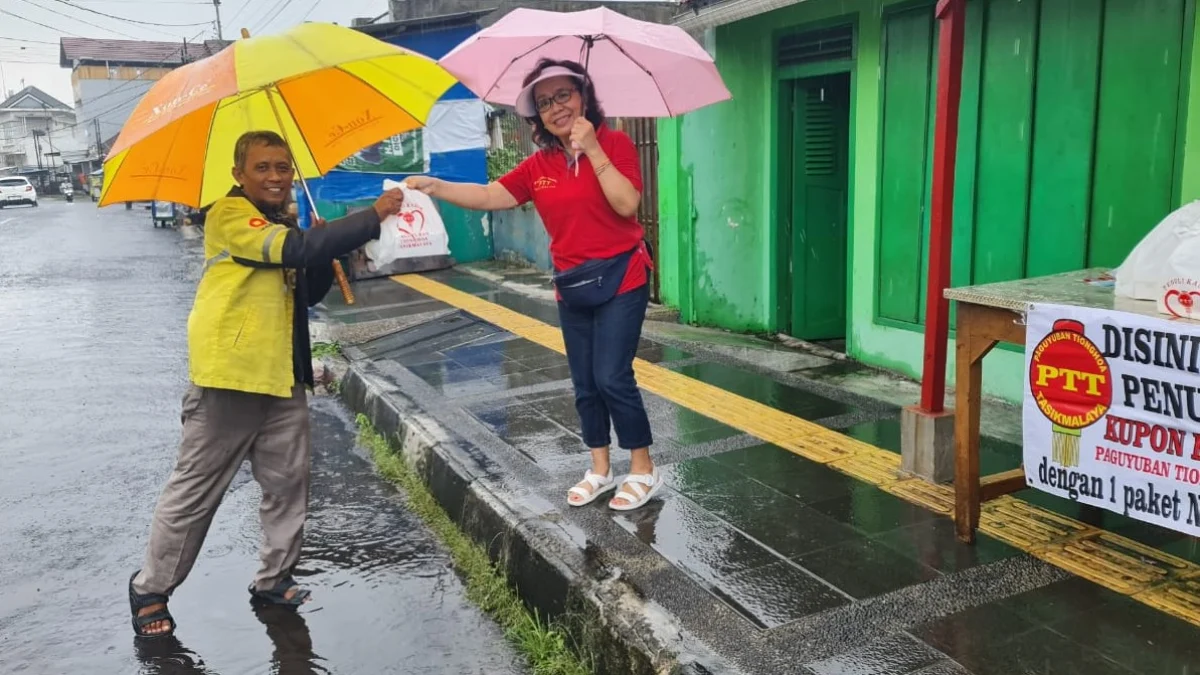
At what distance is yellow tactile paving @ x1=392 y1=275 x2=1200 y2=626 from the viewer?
331 centimetres

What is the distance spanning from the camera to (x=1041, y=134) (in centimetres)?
520

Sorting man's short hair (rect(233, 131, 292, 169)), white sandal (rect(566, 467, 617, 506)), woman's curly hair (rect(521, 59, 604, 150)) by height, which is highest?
woman's curly hair (rect(521, 59, 604, 150))

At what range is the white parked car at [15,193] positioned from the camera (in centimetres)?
4534

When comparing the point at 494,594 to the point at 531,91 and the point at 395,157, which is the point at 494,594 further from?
the point at 395,157

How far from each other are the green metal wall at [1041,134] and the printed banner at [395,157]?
→ 28.2 feet

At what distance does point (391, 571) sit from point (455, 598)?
16.8 inches

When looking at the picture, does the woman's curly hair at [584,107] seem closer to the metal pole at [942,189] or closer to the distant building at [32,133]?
the metal pole at [942,189]

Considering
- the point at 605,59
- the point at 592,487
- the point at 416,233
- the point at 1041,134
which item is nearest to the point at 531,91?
the point at 605,59

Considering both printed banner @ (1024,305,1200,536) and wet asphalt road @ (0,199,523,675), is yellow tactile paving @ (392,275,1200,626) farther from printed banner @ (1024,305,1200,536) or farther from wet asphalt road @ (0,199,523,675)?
wet asphalt road @ (0,199,523,675)

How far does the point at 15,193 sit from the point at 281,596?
166 feet

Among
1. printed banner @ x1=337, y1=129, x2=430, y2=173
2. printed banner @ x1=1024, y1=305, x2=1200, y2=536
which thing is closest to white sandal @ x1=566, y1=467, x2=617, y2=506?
printed banner @ x1=1024, y1=305, x2=1200, y2=536

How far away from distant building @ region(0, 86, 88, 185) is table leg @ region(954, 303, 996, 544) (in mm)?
82551

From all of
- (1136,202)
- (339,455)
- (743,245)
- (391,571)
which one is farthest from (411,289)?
(1136,202)

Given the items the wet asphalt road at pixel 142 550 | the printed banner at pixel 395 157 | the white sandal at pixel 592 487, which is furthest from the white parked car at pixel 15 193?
the white sandal at pixel 592 487
